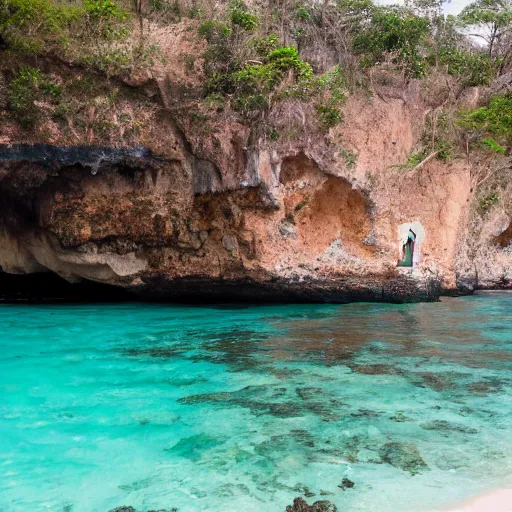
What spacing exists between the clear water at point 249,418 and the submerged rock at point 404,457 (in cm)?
2

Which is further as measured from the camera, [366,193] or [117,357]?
[366,193]

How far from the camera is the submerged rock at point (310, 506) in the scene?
135 inches

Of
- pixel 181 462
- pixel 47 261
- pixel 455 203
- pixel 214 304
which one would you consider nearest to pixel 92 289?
pixel 47 261

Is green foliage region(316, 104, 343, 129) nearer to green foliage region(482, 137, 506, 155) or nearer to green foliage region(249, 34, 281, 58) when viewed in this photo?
green foliage region(249, 34, 281, 58)

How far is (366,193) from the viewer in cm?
1371

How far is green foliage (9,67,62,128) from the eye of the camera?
11.0 m

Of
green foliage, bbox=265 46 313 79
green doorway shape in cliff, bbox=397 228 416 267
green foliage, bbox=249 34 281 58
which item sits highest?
green foliage, bbox=249 34 281 58

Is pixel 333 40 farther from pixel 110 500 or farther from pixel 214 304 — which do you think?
pixel 110 500

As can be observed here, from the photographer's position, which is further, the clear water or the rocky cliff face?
the rocky cliff face

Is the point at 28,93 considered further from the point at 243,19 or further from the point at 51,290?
the point at 51,290

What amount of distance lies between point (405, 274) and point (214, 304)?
4873 mm

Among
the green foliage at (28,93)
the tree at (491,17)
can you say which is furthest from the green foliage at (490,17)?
the green foliage at (28,93)

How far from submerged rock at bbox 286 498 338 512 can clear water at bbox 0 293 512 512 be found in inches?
2.9

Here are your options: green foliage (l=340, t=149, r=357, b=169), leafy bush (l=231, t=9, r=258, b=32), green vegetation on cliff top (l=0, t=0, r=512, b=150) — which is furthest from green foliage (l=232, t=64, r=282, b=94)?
green foliage (l=340, t=149, r=357, b=169)
